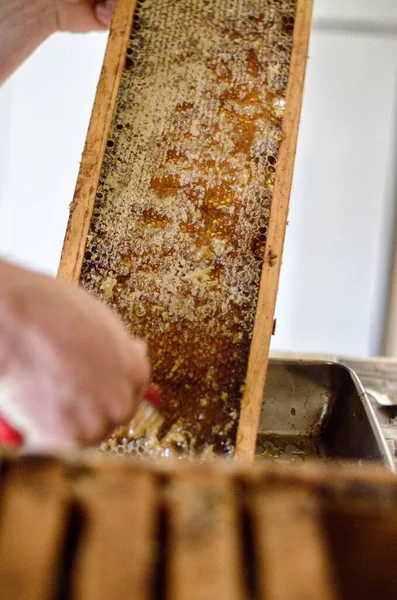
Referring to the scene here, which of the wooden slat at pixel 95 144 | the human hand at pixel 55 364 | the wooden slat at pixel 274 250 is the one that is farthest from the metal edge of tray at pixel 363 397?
the human hand at pixel 55 364

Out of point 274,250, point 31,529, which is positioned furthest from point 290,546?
point 274,250

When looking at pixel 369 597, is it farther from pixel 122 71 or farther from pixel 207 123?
pixel 122 71

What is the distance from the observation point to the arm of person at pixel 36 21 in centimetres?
180

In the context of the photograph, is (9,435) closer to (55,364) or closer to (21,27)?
(55,364)

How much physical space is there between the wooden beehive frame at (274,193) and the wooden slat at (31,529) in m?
0.86

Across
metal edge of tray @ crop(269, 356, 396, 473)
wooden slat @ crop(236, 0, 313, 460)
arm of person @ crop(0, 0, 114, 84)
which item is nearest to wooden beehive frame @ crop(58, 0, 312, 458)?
wooden slat @ crop(236, 0, 313, 460)

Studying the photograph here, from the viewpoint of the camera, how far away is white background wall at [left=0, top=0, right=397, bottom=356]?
11.0 ft

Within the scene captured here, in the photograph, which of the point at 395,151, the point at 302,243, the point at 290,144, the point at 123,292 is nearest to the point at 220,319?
the point at 123,292

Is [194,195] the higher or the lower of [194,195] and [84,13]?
the lower

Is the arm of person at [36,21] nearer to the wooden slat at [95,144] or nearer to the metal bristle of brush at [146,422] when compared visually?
the wooden slat at [95,144]

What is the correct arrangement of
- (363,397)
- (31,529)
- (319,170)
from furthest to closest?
(319,170) → (363,397) → (31,529)

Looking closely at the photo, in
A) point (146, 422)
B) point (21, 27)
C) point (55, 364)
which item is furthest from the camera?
point (21, 27)

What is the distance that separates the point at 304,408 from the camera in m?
1.91

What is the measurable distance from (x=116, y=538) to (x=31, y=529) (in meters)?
0.07
